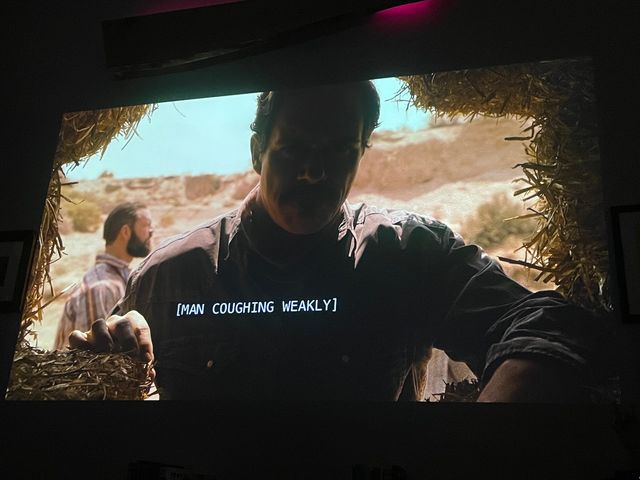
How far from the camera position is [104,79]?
2.79 m

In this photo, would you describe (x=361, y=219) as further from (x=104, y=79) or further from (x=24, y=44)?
(x=24, y=44)

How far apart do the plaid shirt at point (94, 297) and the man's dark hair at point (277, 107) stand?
2.26 ft

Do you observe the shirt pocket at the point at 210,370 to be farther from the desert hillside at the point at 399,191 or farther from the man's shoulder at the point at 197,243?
the desert hillside at the point at 399,191

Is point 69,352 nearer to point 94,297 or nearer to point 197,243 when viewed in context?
point 94,297

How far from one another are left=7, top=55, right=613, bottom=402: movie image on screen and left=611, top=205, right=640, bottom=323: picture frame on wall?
0.06 m

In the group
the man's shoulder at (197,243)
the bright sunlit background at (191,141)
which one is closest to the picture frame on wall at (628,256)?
the bright sunlit background at (191,141)

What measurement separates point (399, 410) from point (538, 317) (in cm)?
50

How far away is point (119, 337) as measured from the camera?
91.8 inches

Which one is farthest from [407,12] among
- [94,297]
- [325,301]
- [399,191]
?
[94,297]

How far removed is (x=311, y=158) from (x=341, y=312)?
565mm

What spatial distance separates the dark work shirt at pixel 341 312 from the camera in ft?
6.77

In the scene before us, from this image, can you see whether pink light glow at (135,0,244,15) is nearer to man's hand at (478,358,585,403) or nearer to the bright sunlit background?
the bright sunlit background

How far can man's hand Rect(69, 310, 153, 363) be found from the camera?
7.55 feet

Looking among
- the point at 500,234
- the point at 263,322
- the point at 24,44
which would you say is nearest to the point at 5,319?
the point at 263,322
